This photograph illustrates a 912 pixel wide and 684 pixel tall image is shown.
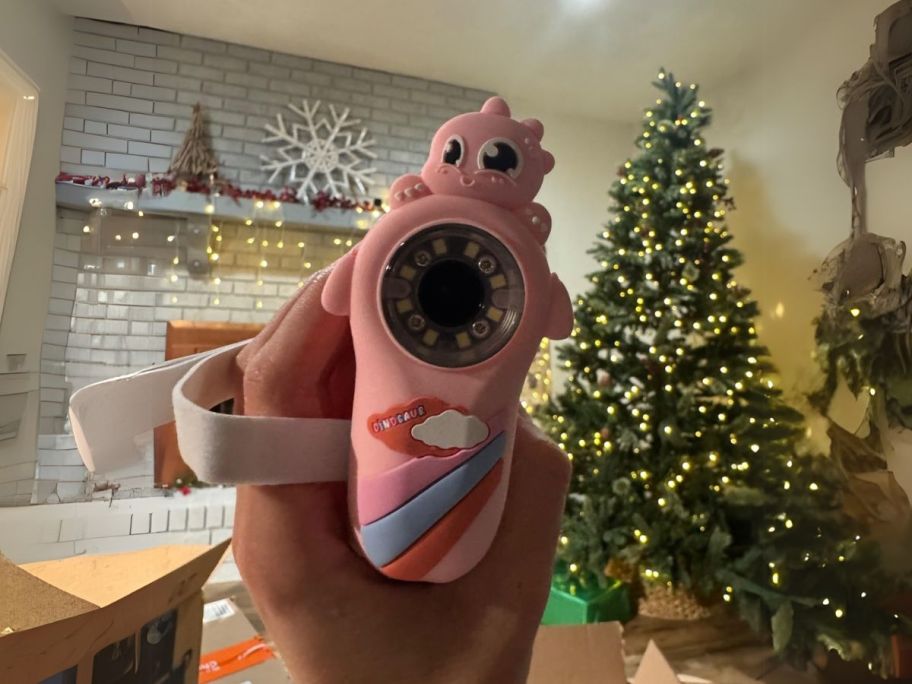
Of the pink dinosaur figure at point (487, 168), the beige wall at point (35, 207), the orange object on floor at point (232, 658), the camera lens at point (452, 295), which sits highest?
the beige wall at point (35, 207)

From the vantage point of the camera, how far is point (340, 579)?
17.6 inches

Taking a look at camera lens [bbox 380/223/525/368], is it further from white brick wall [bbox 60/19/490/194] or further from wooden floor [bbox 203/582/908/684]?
white brick wall [bbox 60/19/490/194]

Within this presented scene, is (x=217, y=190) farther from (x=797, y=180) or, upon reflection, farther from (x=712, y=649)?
(x=712, y=649)

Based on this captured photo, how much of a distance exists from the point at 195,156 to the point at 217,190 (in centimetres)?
18

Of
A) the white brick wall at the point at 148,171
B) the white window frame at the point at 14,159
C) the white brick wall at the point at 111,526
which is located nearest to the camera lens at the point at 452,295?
the white brick wall at the point at 111,526

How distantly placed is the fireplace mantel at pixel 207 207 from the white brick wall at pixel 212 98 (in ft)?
0.40

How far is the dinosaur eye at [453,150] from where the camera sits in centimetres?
46

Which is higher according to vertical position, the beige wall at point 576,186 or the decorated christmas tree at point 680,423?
the beige wall at point 576,186

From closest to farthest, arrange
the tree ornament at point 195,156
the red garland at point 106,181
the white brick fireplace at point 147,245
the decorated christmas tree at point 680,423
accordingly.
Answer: the decorated christmas tree at point 680,423 < the white brick fireplace at point 147,245 < the red garland at point 106,181 < the tree ornament at point 195,156

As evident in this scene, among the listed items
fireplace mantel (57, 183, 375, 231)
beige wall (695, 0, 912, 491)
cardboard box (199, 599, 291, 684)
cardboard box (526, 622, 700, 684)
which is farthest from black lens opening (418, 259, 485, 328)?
fireplace mantel (57, 183, 375, 231)

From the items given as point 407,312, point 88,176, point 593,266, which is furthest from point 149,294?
Answer: point 407,312

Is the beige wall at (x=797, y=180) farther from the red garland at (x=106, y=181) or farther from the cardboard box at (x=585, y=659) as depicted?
the red garland at (x=106, y=181)

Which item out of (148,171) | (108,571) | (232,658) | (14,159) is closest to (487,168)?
(108,571)

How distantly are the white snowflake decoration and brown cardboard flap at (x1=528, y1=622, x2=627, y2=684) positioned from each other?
2277mm
